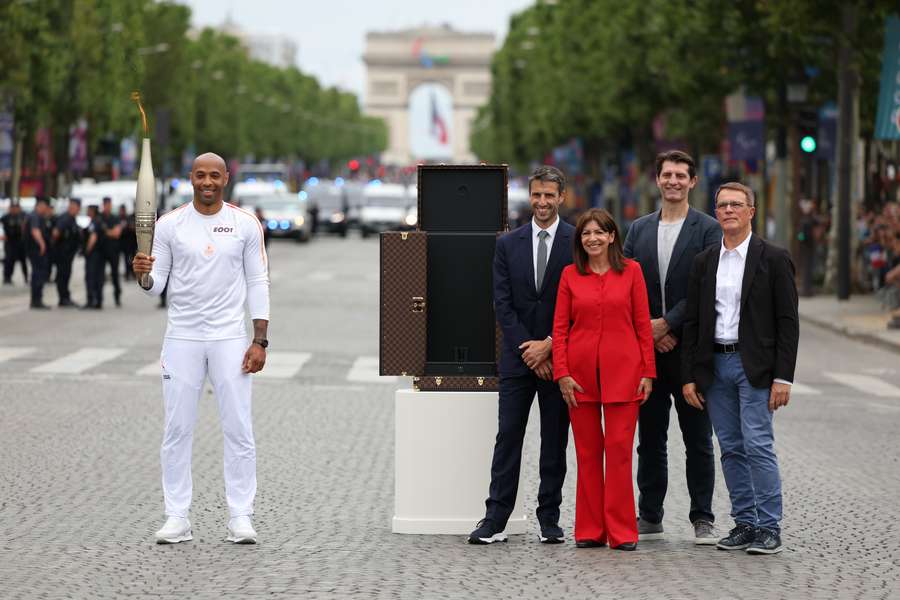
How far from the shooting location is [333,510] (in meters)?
10.8

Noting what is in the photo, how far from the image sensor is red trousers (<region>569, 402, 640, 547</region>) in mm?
9266

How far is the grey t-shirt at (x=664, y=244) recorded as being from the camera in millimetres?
9695

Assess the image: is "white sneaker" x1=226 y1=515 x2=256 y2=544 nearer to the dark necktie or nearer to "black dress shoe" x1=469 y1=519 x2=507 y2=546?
"black dress shoe" x1=469 y1=519 x2=507 y2=546

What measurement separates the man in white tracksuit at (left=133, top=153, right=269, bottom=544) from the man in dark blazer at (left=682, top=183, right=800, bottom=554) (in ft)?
6.66

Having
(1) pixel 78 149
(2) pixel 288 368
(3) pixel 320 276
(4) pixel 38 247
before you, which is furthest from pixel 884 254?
(1) pixel 78 149

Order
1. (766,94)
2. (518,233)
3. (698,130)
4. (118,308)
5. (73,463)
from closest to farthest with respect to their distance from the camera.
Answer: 1. (518,233)
2. (73,463)
3. (118,308)
4. (766,94)
5. (698,130)

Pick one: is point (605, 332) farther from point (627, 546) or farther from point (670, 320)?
point (627, 546)

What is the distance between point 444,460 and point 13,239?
1165 inches

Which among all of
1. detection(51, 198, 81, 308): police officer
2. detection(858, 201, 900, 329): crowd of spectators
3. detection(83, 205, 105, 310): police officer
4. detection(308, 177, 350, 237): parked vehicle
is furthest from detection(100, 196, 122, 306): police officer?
detection(308, 177, 350, 237): parked vehicle

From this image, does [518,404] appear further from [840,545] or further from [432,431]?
[840,545]

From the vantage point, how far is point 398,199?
260 feet

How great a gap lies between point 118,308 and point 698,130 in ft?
74.4

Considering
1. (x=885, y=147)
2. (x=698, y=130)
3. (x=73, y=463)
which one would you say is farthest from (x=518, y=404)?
(x=698, y=130)

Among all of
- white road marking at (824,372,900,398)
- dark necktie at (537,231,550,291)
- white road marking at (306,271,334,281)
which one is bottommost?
white road marking at (306,271,334,281)
